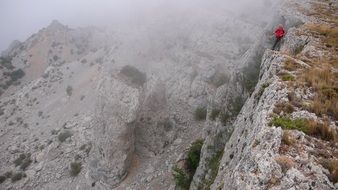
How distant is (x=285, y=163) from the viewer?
33.1ft

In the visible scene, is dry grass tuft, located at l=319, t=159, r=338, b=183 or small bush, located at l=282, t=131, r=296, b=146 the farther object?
small bush, located at l=282, t=131, r=296, b=146

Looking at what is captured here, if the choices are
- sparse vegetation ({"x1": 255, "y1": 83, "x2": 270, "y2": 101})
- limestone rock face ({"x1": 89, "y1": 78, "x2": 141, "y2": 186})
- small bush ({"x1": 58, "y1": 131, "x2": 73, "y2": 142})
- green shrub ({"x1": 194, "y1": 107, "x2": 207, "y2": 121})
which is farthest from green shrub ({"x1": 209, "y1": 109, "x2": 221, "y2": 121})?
small bush ({"x1": 58, "y1": 131, "x2": 73, "y2": 142})

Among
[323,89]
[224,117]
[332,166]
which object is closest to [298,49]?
[323,89]

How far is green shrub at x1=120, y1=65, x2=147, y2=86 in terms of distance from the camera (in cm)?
4622

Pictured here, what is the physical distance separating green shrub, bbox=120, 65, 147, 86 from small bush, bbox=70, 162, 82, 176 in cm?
1288

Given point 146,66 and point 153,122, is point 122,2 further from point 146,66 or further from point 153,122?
point 153,122

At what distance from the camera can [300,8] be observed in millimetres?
28766

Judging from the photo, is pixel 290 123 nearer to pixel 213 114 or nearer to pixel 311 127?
pixel 311 127

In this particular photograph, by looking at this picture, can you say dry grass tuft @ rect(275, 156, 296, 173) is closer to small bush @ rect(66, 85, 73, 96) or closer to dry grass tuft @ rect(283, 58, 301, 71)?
dry grass tuft @ rect(283, 58, 301, 71)

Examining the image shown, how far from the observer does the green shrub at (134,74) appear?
152ft

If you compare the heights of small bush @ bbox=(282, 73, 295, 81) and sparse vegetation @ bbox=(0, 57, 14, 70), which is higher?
small bush @ bbox=(282, 73, 295, 81)

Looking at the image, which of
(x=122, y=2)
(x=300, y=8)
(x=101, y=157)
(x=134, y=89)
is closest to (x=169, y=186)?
(x=101, y=157)

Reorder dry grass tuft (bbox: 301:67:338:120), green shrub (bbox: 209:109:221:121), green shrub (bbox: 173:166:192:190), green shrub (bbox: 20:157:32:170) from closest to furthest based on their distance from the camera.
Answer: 1. dry grass tuft (bbox: 301:67:338:120)
2. green shrub (bbox: 209:109:221:121)
3. green shrub (bbox: 173:166:192:190)
4. green shrub (bbox: 20:157:32:170)

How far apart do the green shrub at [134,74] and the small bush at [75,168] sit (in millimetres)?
12877
